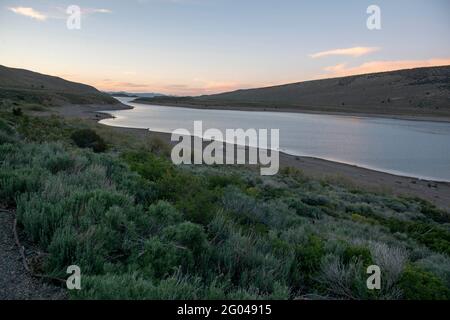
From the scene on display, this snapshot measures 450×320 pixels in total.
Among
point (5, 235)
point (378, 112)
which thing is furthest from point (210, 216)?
point (378, 112)

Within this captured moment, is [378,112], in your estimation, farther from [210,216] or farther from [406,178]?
[210,216]

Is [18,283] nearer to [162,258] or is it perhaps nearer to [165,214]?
[162,258]

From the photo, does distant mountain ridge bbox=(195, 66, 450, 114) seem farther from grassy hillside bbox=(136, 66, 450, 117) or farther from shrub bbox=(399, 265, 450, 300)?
shrub bbox=(399, 265, 450, 300)

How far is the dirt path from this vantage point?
11.2 ft

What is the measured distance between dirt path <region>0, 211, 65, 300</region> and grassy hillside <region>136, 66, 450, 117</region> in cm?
8227

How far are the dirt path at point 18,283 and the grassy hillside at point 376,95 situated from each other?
82.3m

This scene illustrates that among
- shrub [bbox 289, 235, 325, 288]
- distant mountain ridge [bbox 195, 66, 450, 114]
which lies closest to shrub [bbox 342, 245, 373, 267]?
shrub [bbox 289, 235, 325, 288]

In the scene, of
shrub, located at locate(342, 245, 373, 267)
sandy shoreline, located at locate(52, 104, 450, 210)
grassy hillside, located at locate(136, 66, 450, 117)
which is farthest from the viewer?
grassy hillside, located at locate(136, 66, 450, 117)

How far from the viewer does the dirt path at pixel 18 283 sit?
341cm

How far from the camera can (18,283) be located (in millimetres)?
3594

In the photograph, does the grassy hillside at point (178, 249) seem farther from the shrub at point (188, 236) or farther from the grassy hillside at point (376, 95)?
the grassy hillside at point (376, 95)

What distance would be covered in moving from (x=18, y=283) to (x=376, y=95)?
116m

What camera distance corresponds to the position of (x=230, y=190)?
28.2 ft
